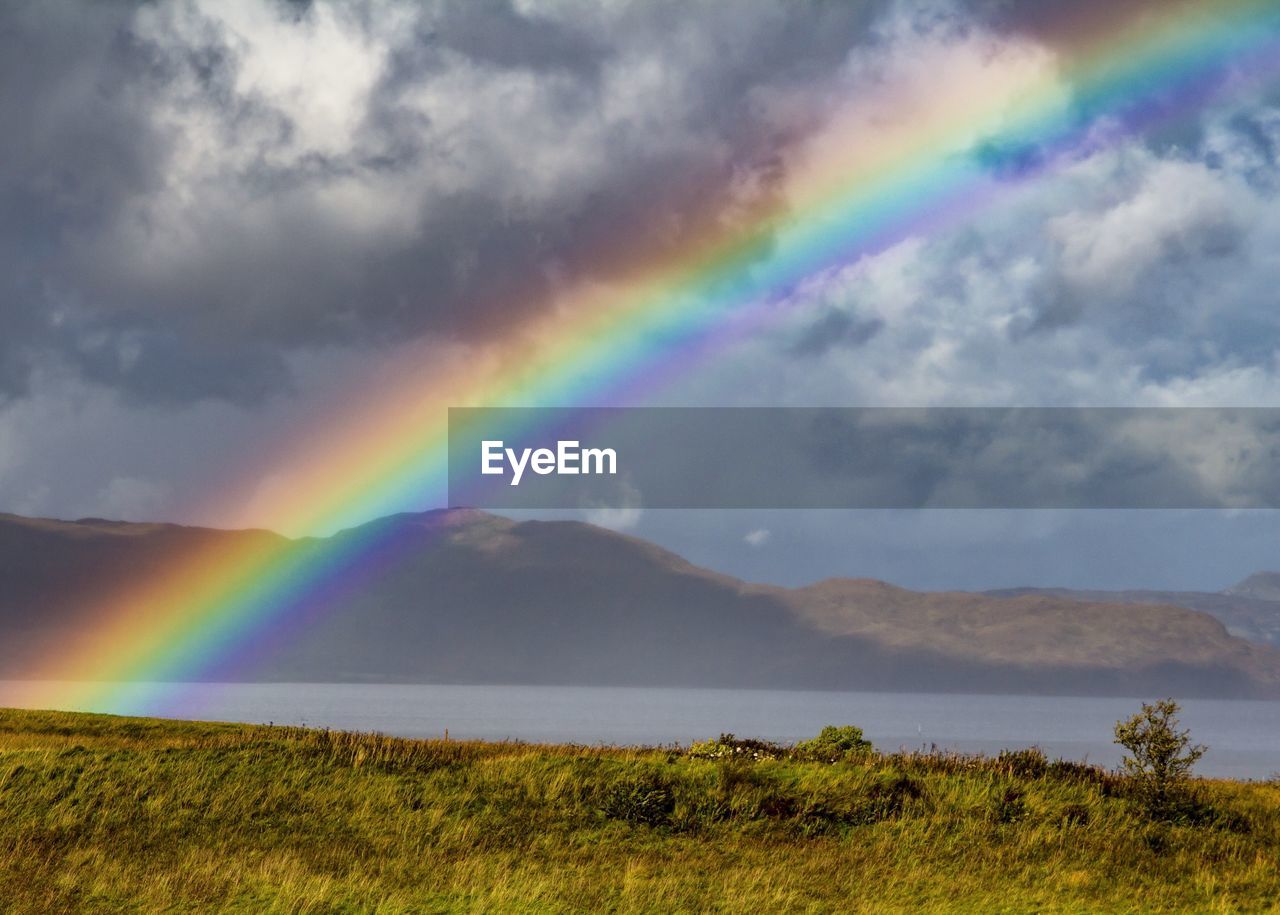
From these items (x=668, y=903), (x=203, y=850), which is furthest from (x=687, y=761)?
(x=203, y=850)

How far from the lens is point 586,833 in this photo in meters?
31.4

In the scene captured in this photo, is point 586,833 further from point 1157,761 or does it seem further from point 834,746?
point 1157,761

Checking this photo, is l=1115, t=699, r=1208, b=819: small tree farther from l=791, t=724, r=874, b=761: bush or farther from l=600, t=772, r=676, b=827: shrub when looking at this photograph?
l=600, t=772, r=676, b=827: shrub

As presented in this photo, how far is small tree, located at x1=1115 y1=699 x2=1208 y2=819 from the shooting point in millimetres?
34969

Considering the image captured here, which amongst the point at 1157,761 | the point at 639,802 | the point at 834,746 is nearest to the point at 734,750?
the point at 834,746

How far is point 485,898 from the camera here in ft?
83.1

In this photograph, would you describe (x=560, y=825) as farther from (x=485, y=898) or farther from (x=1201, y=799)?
(x=1201, y=799)

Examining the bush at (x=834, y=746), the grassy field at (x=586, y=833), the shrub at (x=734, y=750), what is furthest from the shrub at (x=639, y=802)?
the bush at (x=834, y=746)

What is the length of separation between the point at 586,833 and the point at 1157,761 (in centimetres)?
1636

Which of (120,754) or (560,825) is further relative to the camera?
(120,754)

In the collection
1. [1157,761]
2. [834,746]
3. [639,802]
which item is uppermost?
[834,746]

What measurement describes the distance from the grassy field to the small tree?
78 centimetres

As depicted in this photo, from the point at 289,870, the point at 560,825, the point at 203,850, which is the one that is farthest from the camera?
the point at 560,825

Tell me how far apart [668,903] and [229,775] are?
1442 cm
